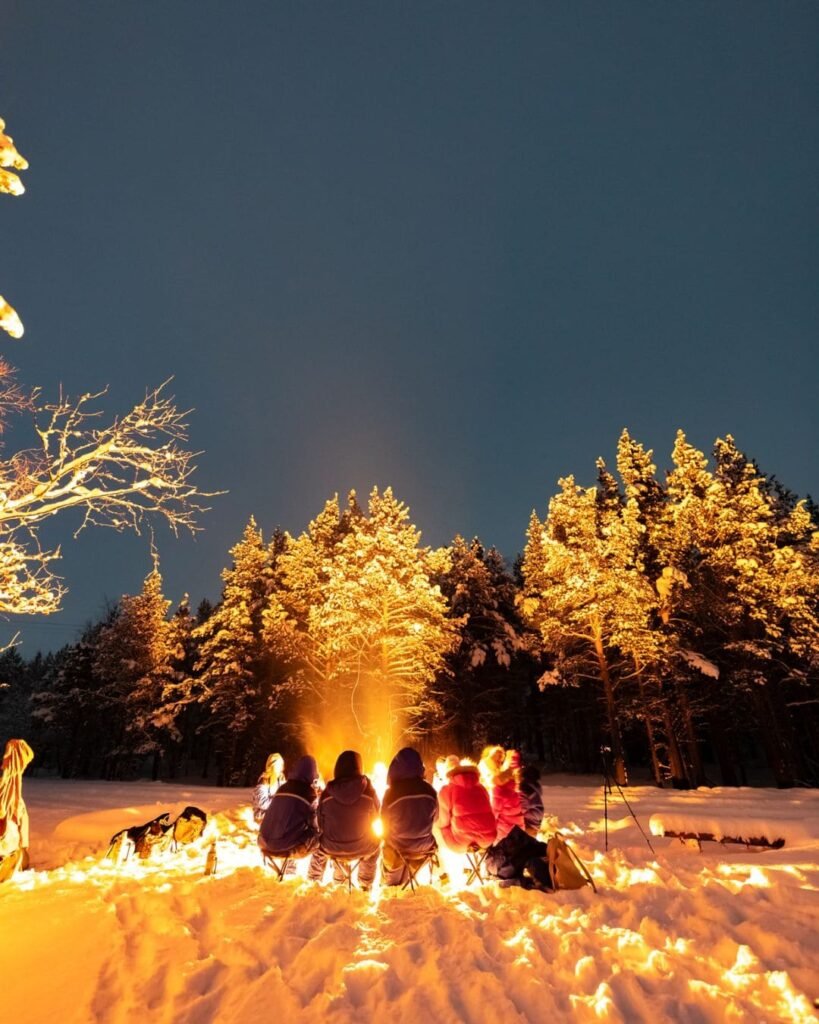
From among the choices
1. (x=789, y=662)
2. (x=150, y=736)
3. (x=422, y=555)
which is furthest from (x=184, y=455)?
(x=150, y=736)

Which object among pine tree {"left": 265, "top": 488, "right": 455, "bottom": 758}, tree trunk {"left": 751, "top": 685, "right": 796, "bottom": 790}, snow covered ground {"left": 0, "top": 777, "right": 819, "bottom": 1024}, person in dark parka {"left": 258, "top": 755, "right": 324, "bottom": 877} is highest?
pine tree {"left": 265, "top": 488, "right": 455, "bottom": 758}

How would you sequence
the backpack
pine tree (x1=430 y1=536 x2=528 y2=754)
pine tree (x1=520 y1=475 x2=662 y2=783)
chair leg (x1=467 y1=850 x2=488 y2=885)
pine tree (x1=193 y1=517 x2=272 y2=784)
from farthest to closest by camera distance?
pine tree (x1=430 y1=536 x2=528 y2=754)
pine tree (x1=193 y1=517 x2=272 y2=784)
pine tree (x1=520 y1=475 x2=662 y2=783)
chair leg (x1=467 y1=850 x2=488 y2=885)
the backpack

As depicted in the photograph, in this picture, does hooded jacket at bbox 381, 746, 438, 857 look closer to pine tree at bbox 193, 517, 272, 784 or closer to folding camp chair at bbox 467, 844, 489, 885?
folding camp chair at bbox 467, 844, 489, 885

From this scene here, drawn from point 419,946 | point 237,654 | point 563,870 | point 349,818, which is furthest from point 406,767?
point 237,654

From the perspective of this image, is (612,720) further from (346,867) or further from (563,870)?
(346,867)

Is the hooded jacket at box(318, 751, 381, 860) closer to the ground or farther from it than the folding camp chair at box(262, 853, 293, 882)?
farther from it

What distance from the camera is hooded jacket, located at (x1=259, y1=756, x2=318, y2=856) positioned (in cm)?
777

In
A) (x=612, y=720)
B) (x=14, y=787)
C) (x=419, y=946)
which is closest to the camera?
(x=419, y=946)

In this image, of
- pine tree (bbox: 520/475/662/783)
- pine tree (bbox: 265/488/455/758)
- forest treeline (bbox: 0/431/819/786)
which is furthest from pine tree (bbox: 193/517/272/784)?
pine tree (bbox: 520/475/662/783)

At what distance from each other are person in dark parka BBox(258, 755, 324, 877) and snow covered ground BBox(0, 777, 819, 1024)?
417 mm

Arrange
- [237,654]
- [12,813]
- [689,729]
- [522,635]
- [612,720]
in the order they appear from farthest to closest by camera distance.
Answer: [522,635] → [237,654] → [689,729] → [612,720] → [12,813]

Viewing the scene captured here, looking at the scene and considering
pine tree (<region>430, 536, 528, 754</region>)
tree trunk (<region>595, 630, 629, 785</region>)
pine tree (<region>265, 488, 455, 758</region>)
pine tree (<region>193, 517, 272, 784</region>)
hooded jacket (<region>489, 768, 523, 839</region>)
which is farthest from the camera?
pine tree (<region>430, 536, 528, 754</region>)

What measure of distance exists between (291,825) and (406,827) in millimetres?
1701

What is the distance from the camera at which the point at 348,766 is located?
782 cm
